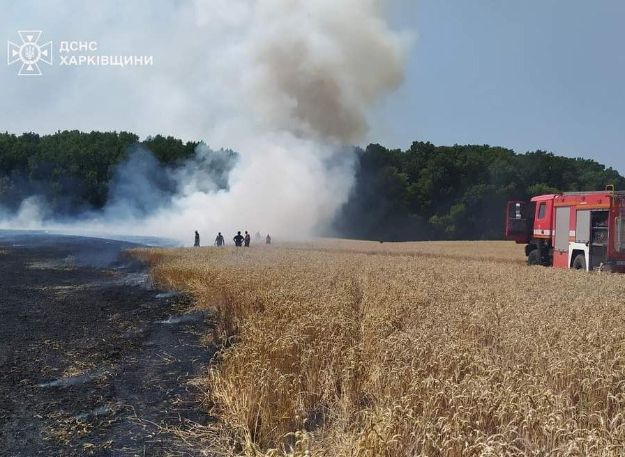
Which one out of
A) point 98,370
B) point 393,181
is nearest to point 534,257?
point 98,370

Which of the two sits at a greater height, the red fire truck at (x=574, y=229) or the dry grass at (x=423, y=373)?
the red fire truck at (x=574, y=229)

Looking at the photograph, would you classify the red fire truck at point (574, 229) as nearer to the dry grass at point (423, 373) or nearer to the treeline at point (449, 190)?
the dry grass at point (423, 373)

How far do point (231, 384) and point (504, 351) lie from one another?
3181 millimetres

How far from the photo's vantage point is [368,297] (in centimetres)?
1105

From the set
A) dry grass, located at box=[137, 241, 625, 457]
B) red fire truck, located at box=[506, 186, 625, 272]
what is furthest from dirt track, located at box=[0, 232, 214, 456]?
red fire truck, located at box=[506, 186, 625, 272]

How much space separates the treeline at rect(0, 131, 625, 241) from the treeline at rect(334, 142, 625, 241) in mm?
131

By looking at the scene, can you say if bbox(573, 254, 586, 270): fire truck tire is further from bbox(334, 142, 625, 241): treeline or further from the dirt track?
bbox(334, 142, 625, 241): treeline

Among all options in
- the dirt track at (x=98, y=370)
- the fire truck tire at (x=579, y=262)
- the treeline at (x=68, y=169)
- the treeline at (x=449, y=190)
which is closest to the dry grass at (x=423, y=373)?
the dirt track at (x=98, y=370)

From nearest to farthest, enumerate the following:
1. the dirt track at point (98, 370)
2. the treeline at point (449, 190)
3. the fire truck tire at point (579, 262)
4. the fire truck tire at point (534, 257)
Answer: the dirt track at point (98, 370) → the fire truck tire at point (579, 262) → the fire truck tire at point (534, 257) → the treeline at point (449, 190)

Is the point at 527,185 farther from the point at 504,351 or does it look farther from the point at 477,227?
the point at 504,351

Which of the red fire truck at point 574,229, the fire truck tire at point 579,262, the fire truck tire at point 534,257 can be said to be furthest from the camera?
the fire truck tire at point 534,257

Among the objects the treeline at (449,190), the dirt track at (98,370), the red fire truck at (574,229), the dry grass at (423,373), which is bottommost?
the dirt track at (98,370)

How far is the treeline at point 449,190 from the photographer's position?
76188mm

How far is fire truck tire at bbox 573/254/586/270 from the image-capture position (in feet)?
68.5
